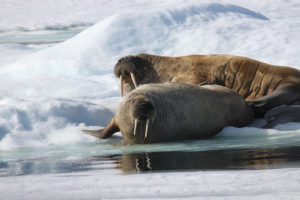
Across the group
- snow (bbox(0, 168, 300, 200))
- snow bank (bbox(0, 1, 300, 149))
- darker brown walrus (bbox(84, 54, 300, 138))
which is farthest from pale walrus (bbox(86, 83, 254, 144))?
snow bank (bbox(0, 1, 300, 149))

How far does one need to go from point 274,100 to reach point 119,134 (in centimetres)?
203

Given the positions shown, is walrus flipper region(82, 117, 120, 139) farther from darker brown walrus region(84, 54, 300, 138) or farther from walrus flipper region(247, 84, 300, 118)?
walrus flipper region(247, 84, 300, 118)

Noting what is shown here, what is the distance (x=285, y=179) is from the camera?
9.11 feet

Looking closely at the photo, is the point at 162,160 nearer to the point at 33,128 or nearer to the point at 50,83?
the point at 33,128

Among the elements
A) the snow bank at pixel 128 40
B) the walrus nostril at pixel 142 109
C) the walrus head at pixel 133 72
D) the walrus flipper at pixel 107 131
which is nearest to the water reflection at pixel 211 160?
the walrus nostril at pixel 142 109

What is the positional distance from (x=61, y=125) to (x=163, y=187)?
4107 mm

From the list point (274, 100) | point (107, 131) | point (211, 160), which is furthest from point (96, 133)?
point (211, 160)

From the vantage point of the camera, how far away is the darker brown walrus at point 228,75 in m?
7.05

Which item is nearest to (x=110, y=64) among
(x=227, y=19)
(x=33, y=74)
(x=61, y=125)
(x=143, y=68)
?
(x=33, y=74)

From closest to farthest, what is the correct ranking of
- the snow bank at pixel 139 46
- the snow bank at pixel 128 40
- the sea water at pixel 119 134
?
the sea water at pixel 119 134 → the snow bank at pixel 139 46 → the snow bank at pixel 128 40

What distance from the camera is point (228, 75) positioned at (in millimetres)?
7602

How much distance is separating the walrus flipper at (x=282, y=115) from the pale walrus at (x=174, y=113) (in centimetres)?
34

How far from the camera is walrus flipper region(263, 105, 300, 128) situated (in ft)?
21.0

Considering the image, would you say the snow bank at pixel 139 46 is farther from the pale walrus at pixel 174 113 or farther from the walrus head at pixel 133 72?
the pale walrus at pixel 174 113
